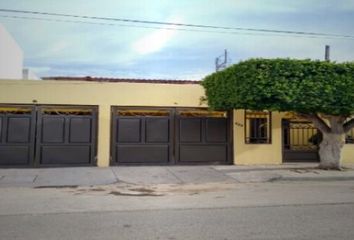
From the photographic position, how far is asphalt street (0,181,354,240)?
6.96 meters

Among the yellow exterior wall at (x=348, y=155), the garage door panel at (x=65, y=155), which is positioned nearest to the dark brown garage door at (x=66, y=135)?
the garage door panel at (x=65, y=155)

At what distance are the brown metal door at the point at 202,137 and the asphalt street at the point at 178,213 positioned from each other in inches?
198

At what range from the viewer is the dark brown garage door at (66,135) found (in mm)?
16703

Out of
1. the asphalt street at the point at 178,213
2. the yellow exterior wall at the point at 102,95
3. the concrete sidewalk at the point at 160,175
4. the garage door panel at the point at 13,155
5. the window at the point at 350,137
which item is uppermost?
the yellow exterior wall at the point at 102,95

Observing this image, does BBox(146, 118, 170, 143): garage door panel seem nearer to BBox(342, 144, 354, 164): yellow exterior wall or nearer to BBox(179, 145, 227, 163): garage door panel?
BBox(179, 145, 227, 163): garage door panel

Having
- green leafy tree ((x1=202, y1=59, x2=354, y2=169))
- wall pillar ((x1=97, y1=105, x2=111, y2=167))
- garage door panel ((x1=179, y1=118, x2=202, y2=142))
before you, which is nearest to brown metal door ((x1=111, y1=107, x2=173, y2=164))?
wall pillar ((x1=97, y1=105, x2=111, y2=167))

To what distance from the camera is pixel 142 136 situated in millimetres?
17562

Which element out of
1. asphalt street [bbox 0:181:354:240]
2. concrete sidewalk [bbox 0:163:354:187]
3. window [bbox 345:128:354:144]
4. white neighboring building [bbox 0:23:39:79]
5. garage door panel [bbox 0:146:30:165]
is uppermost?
white neighboring building [bbox 0:23:39:79]

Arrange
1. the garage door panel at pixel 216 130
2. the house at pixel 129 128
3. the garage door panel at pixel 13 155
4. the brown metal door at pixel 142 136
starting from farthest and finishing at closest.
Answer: the garage door panel at pixel 216 130 < the brown metal door at pixel 142 136 < the house at pixel 129 128 < the garage door panel at pixel 13 155

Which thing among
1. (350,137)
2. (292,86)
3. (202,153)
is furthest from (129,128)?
(350,137)

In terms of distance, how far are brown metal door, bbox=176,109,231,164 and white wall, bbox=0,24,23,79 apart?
899 cm

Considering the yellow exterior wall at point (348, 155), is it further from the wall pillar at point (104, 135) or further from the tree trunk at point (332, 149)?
the wall pillar at point (104, 135)

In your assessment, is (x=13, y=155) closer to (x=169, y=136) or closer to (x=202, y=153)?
(x=169, y=136)

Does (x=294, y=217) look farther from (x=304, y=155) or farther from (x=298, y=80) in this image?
(x=304, y=155)
